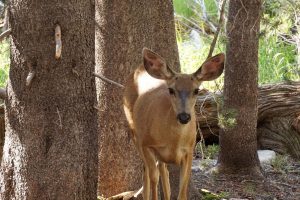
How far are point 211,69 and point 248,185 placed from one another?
9.86 feet

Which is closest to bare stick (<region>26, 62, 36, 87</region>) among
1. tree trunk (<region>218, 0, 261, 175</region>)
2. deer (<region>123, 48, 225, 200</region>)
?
deer (<region>123, 48, 225, 200</region>)

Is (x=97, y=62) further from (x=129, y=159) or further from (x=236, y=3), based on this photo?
(x=236, y=3)

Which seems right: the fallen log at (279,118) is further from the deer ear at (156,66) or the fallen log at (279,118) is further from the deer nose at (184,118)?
the deer nose at (184,118)

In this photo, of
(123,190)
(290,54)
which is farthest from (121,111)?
(290,54)

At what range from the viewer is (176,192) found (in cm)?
696

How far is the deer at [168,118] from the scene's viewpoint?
213 inches

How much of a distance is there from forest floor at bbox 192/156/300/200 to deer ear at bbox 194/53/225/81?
2.19m

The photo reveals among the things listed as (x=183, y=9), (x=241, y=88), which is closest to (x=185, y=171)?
(x=241, y=88)

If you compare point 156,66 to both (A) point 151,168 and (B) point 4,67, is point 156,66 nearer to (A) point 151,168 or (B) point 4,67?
(A) point 151,168

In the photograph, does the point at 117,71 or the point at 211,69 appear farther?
the point at 117,71

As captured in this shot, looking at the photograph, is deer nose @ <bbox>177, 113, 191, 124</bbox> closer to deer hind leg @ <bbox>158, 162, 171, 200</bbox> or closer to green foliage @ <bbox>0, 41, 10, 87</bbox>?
deer hind leg @ <bbox>158, 162, 171, 200</bbox>

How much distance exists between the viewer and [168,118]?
562 cm

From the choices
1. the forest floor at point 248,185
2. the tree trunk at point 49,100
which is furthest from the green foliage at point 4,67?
the tree trunk at point 49,100

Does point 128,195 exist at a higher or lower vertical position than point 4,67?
lower
